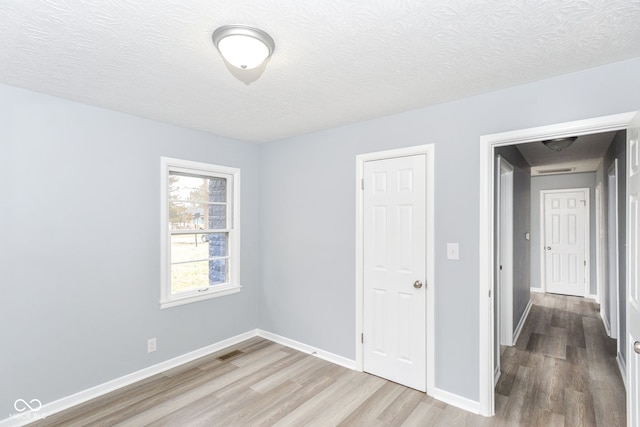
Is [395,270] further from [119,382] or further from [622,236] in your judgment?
[119,382]

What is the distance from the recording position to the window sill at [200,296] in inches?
126

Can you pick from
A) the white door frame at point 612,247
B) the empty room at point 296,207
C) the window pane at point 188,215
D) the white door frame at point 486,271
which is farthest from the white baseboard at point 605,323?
the window pane at point 188,215

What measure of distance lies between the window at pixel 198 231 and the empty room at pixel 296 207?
0.02 m

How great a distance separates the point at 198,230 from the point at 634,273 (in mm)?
3499

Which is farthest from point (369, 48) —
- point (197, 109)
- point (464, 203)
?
point (197, 109)

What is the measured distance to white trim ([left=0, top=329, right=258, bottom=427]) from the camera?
7.93 feet

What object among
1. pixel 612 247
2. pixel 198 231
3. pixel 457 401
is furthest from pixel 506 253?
pixel 198 231

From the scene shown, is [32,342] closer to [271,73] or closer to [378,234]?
[271,73]

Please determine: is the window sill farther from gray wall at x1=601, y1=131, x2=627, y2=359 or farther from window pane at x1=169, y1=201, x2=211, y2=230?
gray wall at x1=601, y1=131, x2=627, y2=359

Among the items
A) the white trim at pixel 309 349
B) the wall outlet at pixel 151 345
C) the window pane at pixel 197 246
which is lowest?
the white trim at pixel 309 349

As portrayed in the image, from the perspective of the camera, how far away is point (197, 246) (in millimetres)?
3564

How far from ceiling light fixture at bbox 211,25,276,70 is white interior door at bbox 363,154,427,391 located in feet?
5.40

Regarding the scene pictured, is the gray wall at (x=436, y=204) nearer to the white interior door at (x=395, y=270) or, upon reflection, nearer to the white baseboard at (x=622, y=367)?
the white interior door at (x=395, y=270)

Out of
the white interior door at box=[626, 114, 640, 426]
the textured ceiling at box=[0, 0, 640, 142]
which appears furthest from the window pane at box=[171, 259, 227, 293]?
the white interior door at box=[626, 114, 640, 426]
